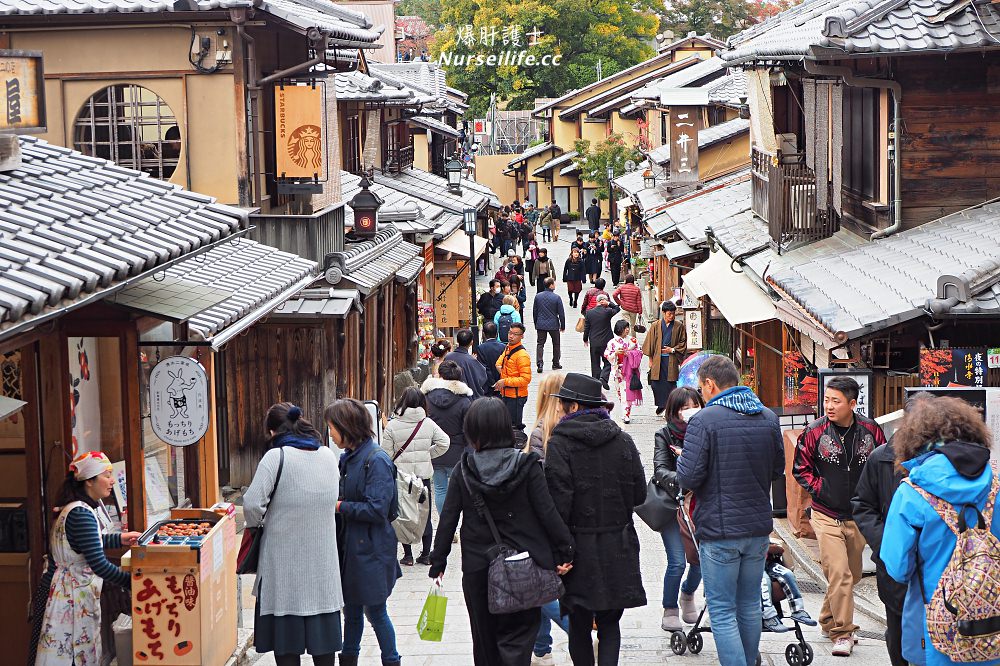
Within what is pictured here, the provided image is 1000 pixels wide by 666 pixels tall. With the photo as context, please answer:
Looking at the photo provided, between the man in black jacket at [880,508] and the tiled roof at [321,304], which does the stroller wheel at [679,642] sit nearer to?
the man in black jacket at [880,508]

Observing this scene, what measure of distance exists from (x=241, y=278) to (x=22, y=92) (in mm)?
3052

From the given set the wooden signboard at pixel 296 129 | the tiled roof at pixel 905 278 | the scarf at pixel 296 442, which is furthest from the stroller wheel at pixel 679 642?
the wooden signboard at pixel 296 129

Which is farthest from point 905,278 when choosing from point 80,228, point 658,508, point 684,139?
point 684,139

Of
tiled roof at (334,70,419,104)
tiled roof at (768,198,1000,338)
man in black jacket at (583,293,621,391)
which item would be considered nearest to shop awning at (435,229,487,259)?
tiled roof at (334,70,419,104)

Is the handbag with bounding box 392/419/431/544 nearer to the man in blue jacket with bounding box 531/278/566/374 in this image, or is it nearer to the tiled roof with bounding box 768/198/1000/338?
the tiled roof with bounding box 768/198/1000/338

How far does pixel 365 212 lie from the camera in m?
19.1

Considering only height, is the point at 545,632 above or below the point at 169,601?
below

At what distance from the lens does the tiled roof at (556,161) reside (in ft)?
220

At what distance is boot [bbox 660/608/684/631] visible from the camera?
9250mm

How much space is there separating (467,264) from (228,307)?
18.0 metres

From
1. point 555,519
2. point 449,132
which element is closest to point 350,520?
point 555,519

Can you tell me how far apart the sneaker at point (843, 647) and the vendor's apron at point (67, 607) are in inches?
201

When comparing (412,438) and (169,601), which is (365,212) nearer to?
(412,438)

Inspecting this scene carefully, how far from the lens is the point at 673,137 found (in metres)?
29.4
